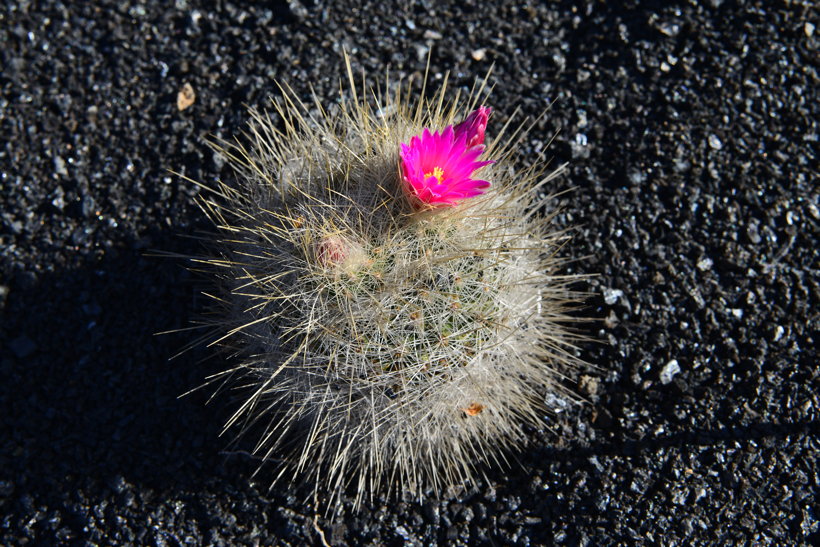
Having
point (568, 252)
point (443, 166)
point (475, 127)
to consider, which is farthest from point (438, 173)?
point (568, 252)

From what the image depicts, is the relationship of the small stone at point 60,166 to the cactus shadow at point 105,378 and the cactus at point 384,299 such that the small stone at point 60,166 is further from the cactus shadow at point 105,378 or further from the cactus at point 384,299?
the cactus at point 384,299

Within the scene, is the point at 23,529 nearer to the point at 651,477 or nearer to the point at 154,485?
the point at 154,485

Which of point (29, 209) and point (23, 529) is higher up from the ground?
point (29, 209)

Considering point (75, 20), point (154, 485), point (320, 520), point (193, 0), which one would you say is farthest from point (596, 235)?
point (75, 20)

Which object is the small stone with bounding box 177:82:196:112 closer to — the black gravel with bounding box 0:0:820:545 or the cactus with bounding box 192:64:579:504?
the black gravel with bounding box 0:0:820:545

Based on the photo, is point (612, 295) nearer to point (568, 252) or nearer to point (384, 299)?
point (568, 252)

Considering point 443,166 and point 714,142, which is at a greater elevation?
point 443,166

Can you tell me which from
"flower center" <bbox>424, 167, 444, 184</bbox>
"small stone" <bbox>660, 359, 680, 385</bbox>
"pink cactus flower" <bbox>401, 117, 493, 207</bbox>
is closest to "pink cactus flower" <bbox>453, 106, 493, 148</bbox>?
"pink cactus flower" <bbox>401, 117, 493, 207</bbox>

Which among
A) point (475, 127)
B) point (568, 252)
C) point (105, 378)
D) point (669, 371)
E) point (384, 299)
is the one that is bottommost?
point (669, 371)
